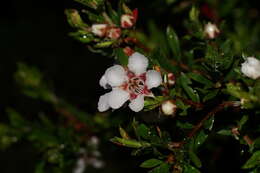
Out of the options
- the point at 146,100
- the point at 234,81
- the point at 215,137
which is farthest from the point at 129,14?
the point at 215,137

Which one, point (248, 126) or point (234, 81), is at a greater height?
point (234, 81)

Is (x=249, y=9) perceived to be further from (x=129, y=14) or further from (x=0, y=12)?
(x=0, y=12)

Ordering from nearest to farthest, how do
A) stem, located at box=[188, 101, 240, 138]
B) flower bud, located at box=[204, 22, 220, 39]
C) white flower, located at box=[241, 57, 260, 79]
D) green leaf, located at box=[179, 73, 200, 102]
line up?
white flower, located at box=[241, 57, 260, 79] < stem, located at box=[188, 101, 240, 138] < green leaf, located at box=[179, 73, 200, 102] < flower bud, located at box=[204, 22, 220, 39]

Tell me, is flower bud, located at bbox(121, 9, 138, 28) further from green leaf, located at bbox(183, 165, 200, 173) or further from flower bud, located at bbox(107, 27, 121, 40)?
green leaf, located at bbox(183, 165, 200, 173)

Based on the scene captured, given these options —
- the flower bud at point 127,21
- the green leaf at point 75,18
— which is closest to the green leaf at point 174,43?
the flower bud at point 127,21

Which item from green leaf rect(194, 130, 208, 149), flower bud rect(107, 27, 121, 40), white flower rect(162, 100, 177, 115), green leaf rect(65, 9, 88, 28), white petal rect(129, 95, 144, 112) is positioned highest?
green leaf rect(65, 9, 88, 28)

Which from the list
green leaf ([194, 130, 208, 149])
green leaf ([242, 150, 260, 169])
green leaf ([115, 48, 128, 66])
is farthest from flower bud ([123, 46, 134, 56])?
green leaf ([242, 150, 260, 169])
